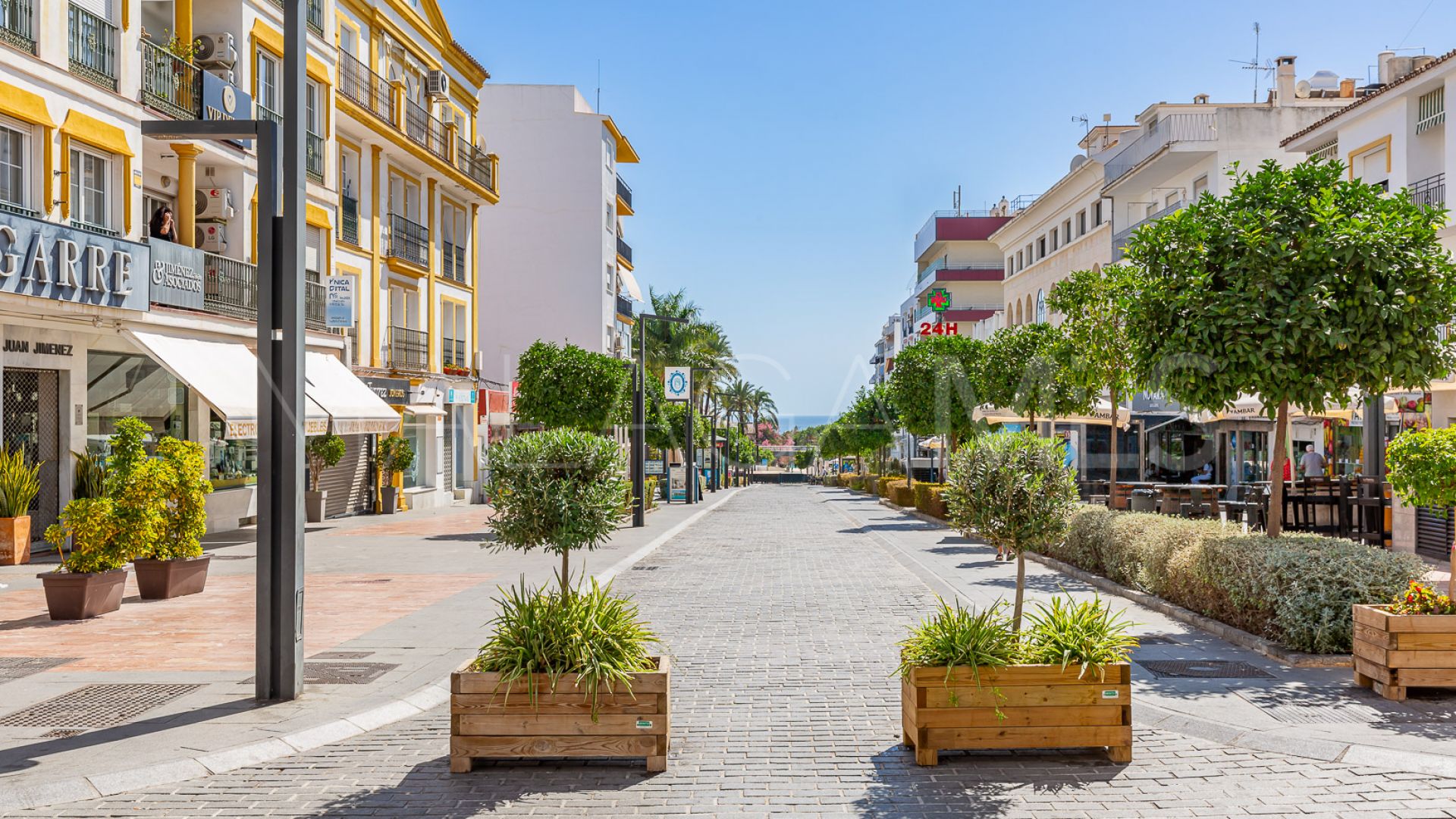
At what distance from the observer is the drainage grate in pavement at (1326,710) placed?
23.2ft

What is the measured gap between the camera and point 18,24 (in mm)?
15664

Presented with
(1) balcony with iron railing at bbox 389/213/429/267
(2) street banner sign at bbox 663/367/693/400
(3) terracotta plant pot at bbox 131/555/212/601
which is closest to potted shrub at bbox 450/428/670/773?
(3) terracotta plant pot at bbox 131/555/212/601

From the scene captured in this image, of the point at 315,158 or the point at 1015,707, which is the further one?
the point at 315,158

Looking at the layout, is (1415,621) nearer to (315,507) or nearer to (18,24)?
(18,24)

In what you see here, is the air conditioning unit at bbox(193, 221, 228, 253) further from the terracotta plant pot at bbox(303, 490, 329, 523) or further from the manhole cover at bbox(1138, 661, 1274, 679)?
the manhole cover at bbox(1138, 661, 1274, 679)

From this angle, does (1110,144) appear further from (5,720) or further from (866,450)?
(5,720)

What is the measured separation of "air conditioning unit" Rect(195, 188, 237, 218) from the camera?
21875mm

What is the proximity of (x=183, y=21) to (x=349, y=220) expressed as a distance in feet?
27.2

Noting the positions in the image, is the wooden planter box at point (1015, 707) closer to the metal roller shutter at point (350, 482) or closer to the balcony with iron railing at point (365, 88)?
the metal roller shutter at point (350, 482)

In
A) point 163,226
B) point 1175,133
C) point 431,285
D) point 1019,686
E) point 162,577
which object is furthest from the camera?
point 1175,133

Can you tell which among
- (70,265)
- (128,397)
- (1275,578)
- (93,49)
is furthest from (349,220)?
(1275,578)

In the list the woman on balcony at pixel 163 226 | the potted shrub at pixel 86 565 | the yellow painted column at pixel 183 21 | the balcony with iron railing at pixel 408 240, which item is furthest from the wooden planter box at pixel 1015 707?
the balcony with iron railing at pixel 408 240

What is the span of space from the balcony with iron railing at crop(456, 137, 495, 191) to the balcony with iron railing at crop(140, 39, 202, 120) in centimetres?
1460

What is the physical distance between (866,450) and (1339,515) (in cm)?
5526
